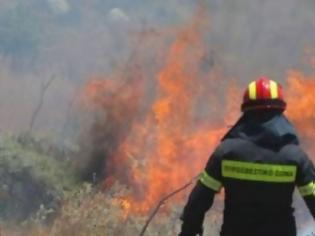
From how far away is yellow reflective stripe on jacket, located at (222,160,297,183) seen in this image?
3.67 m

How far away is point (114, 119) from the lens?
51.9ft

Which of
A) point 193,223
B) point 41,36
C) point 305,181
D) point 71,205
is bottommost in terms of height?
point 71,205

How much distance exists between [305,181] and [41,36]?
139 ft

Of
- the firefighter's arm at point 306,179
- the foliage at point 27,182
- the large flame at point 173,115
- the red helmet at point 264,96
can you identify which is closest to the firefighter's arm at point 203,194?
the red helmet at point 264,96

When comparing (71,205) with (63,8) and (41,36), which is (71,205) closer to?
(41,36)

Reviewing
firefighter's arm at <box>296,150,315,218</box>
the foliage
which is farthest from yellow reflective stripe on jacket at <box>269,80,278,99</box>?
the foliage

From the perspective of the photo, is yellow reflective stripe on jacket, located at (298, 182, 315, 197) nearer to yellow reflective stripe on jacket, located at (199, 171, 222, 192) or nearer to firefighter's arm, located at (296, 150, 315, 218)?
firefighter's arm, located at (296, 150, 315, 218)

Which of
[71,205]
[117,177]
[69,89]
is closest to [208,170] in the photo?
[71,205]

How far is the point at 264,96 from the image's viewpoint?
3.73 meters

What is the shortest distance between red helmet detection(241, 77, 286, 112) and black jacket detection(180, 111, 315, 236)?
0.06 metres

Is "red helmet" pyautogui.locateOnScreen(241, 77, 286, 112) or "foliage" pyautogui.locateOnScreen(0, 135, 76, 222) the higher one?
"red helmet" pyautogui.locateOnScreen(241, 77, 286, 112)

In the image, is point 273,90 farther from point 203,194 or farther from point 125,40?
point 125,40

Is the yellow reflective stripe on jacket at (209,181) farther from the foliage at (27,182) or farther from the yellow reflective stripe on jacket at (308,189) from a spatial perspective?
the foliage at (27,182)

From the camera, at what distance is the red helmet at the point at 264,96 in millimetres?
3736
